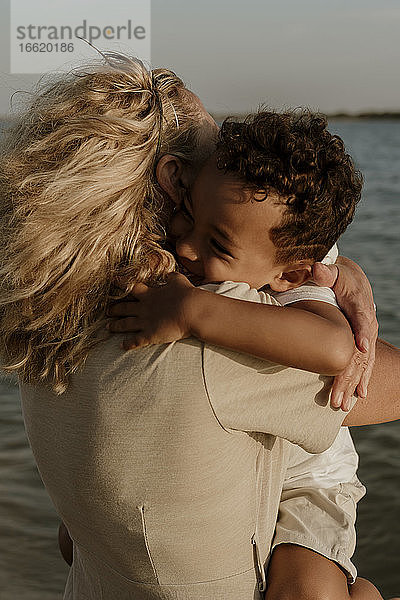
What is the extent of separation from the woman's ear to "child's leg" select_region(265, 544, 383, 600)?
838 millimetres

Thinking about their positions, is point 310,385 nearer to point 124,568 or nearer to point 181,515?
point 181,515

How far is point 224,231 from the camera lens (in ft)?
6.16

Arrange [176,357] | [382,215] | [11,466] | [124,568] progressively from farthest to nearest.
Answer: [382,215], [11,466], [124,568], [176,357]

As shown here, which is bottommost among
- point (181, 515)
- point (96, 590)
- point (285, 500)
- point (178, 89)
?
point (96, 590)

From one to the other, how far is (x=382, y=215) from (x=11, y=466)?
30.3 feet

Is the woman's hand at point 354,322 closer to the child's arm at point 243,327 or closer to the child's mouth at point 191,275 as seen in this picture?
the child's arm at point 243,327

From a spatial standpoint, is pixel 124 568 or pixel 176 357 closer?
pixel 176 357

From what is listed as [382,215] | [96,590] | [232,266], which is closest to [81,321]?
[232,266]

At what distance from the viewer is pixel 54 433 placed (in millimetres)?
1723

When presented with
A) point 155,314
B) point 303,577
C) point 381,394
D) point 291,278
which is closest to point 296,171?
point 291,278

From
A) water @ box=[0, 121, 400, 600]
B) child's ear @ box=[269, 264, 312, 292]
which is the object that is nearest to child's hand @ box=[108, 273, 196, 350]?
child's ear @ box=[269, 264, 312, 292]

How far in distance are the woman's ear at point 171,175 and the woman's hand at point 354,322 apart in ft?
1.25

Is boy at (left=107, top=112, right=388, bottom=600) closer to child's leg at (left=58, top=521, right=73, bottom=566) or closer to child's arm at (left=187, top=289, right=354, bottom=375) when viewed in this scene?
child's arm at (left=187, top=289, right=354, bottom=375)

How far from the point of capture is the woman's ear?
5.79 feet
